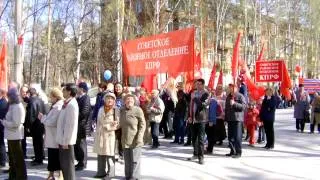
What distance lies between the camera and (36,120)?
10.4 m

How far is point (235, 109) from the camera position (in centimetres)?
1104

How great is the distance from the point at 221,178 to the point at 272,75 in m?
8.24

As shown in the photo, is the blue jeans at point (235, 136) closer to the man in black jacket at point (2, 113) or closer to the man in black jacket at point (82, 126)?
the man in black jacket at point (82, 126)

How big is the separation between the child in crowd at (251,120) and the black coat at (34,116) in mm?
5749

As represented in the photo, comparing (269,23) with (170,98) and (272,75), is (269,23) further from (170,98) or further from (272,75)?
(170,98)

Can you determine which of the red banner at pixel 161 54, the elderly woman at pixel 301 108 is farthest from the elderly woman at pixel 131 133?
the elderly woman at pixel 301 108

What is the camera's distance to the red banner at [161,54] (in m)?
10.6

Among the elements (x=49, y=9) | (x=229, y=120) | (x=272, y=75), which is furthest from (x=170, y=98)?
(x=49, y=9)

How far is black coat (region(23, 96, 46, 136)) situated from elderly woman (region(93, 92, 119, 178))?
1.88m

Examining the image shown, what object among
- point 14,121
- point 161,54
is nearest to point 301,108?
point 161,54

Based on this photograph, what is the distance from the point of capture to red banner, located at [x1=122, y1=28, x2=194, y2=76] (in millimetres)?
10578

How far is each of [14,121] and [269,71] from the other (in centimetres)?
1056

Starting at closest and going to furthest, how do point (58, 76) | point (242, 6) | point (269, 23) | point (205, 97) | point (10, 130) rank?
point (10, 130), point (205, 97), point (242, 6), point (58, 76), point (269, 23)

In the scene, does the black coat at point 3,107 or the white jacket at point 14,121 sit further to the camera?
the black coat at point 3,107
